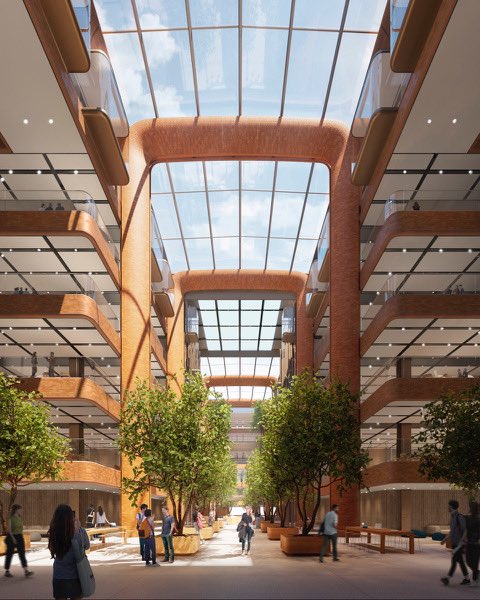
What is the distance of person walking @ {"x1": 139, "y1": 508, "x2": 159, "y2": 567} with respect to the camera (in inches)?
929

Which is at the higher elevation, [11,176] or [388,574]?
[11,176]

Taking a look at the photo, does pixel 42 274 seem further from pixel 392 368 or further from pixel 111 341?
pixel 392 368

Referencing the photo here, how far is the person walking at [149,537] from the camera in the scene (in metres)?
23.6

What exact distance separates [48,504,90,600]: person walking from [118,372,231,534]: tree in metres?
19.2

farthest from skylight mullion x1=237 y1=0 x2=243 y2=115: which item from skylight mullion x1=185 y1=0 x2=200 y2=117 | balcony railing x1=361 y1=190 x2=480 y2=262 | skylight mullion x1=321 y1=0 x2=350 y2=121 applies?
balcony railing x1=361 y1=190 x2=480 y2=262

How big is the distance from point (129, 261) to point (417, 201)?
50.2 feet

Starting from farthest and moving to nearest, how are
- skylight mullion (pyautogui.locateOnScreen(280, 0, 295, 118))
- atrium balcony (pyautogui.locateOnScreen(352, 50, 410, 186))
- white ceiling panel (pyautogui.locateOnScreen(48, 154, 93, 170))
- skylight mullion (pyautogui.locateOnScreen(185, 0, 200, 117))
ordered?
white ceiling panel (pyautogui.locateOnScreen(48, 154, 93, 170)), skylight mullion (pyautogui.locateOnScreen(185, 0, 200, 117)), skylight mullion (pyautogui.locateOnScreen(280, 0, 295, 118)), atrium balcony (pyautogui.locateOnScreen(352, 50, 410, 186))

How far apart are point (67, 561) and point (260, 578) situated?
11.4 meters

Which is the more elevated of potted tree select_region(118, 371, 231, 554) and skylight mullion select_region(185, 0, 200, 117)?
skylight mullion select_region(185, 0, 200, 117)

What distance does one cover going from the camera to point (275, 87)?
131 feet

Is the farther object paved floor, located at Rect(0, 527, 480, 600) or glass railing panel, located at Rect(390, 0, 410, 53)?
glass railing panel, located at Rect(390, 0, 410, 53)

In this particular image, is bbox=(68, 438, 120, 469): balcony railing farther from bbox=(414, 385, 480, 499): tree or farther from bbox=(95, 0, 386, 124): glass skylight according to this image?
bbox=(95, 0, 386, 124): glass skylight

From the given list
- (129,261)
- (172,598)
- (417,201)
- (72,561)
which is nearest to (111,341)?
(129,261)

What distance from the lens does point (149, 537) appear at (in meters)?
23.8
